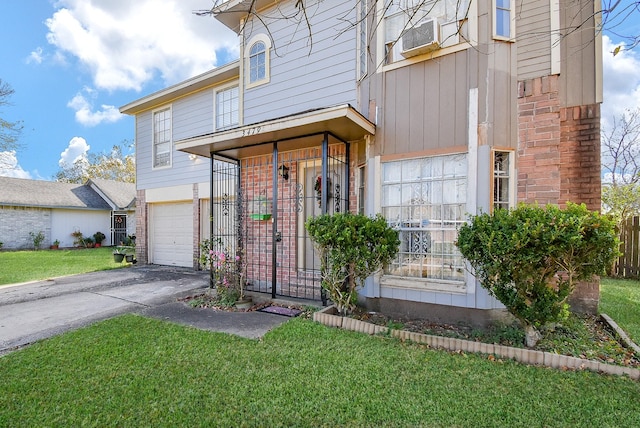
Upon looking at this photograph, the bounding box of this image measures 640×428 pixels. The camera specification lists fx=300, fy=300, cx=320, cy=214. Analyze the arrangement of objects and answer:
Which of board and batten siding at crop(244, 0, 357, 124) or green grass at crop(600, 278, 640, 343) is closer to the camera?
green grass at crop(600, 278, 640, 343)

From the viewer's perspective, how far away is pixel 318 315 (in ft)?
14.8

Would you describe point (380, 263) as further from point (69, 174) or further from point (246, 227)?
point (69, 174)

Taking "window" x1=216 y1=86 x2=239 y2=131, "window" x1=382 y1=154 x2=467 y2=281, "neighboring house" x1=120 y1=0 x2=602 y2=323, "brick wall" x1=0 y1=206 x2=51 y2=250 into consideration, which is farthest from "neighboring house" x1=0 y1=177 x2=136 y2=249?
"window" x1=382 y1=154 x2=467 y2=281

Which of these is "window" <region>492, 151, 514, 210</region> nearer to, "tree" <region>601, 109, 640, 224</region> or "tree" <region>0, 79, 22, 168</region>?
"tree" <region>601, 109, 640, 224</region>

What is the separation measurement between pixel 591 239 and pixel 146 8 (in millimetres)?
5616

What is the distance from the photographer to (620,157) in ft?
40.2

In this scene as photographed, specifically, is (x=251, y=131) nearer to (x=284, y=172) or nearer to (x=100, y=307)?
(x=284, y=172)

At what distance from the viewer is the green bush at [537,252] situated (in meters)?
3.11

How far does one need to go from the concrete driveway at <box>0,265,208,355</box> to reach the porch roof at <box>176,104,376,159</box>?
10.4 feet

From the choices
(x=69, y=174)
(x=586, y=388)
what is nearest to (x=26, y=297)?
(x=586, y=388)

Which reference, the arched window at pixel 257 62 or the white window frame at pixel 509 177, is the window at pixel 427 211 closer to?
the white window frame at pixel 509 177

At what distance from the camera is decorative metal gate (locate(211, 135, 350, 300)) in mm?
5918

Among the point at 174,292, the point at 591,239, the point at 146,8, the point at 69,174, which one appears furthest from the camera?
the point at 69,174

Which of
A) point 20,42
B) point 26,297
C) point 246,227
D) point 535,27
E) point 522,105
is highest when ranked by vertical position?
point 20,42
